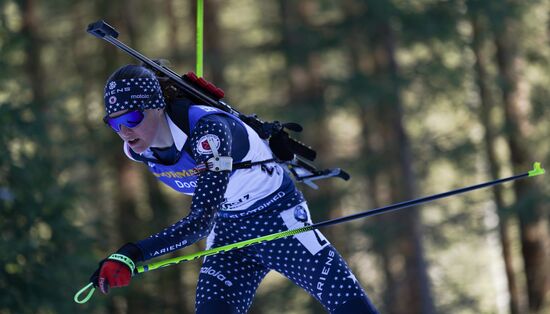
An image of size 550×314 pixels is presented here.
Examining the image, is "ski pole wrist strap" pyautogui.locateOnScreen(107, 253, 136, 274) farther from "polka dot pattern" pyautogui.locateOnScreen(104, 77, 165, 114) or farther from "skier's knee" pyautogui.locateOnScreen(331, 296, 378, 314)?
"skier's knee" pyautogui.locateOnScreen(331, 296, 378, 314)

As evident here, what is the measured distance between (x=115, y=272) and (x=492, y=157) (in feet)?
40.6

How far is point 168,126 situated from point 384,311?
33.6 feet

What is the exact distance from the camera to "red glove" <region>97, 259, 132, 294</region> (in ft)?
11.6

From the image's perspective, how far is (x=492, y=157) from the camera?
15156 millimetres

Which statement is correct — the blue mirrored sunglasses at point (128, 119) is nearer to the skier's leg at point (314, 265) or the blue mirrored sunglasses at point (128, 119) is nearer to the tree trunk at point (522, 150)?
the skier's leg at point (314, 265)

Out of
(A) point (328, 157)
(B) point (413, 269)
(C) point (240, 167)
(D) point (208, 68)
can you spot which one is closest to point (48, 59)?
(D) point (208, 68)

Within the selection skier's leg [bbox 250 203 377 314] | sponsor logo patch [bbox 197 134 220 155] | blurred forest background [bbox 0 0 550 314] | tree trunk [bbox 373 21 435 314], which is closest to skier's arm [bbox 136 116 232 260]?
sponsor logo patch [bbox 197 134 220 155]

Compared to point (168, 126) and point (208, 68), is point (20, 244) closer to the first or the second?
point (208, 68)

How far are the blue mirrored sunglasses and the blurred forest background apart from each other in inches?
249

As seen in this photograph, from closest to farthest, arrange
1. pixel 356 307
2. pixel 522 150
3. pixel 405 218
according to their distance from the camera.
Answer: pixel 356 307, pixel 405 218, pixel 522 150

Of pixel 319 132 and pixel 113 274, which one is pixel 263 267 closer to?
pixel 113 274

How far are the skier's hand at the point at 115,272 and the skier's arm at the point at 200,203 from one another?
4.3 inches

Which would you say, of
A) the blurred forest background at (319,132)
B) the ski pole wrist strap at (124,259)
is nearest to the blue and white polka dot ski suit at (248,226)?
the ski pole wrist strap at (124,259)

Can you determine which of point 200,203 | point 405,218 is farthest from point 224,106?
point 405,218
